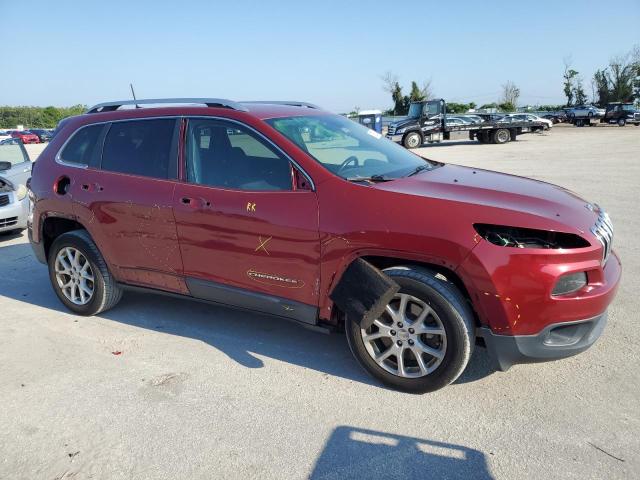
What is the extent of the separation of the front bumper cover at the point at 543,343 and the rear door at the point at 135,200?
2294mm

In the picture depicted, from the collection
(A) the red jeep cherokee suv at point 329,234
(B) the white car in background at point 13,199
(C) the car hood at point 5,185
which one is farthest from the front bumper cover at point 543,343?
(C) the car hood at point 5,185

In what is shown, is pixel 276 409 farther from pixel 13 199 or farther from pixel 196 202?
pixel 13 199

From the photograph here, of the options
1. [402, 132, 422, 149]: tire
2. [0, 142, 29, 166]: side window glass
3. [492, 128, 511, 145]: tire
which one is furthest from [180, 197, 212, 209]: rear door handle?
[492, 128, 511, 145]: tire

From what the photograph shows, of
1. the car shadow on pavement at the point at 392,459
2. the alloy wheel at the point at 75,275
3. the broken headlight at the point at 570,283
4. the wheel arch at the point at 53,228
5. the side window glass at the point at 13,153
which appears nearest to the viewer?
the car shadow on pavement at the point at 392,459

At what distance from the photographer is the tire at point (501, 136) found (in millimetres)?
26109

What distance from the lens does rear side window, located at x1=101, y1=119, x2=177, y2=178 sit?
3849mm

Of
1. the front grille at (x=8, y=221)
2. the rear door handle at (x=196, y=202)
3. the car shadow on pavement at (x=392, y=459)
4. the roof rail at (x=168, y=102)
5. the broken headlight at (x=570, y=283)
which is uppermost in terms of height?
the roof rail at (x=168, y=102)

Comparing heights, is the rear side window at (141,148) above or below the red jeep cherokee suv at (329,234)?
above

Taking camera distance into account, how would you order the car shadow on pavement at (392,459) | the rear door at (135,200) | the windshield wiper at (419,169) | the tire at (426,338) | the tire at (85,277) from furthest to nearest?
1. the tire at (85,277)
2. the rear door at (135,200)
3. the windshield wiper at (419,169)
4. the tire at (426,338)
5. the car shadow on pavement at (392,459)

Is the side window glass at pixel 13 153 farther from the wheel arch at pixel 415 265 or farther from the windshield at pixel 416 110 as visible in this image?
the windshield at pixel 416 110

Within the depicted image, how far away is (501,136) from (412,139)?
4601 millimetres

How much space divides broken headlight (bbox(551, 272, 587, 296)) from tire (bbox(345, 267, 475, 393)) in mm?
488

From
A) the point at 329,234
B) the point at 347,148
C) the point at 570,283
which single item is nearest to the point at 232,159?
the point at 347,148

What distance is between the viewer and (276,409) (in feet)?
9.86
